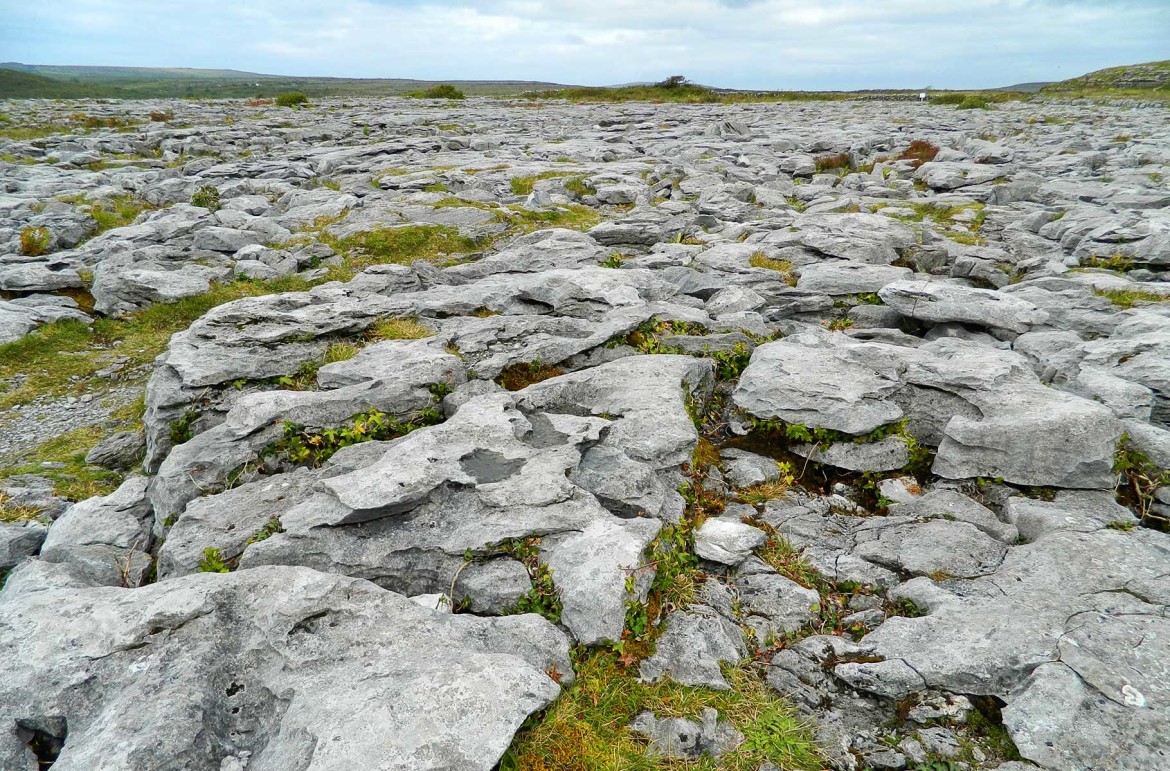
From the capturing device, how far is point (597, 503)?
7.98 meters

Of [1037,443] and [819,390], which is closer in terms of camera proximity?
[1037,443]

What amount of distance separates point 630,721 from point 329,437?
6.22 metres

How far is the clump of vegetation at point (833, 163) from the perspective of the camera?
34219mm

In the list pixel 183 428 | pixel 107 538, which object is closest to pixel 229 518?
pixel 107 538

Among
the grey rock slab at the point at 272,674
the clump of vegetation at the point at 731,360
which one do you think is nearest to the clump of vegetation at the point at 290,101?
the clump of vegetation at the point at 731,360

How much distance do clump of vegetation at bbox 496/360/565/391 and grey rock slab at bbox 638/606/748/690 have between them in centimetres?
559

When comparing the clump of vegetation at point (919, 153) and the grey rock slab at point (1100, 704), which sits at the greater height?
the clump of vegetation at point (919, 153)

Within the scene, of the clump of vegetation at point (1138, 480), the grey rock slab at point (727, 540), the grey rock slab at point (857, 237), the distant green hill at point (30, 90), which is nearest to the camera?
the grey rock slab at point (727, 540)

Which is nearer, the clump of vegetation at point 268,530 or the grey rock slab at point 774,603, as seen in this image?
the grey rock slab at point 774,603

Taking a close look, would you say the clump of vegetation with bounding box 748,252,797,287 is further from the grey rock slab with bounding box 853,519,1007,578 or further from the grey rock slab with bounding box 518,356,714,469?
the grey rock slab with bounding box 853,519,1007,578

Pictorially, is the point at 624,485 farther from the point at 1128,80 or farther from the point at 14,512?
the point at 1128,80

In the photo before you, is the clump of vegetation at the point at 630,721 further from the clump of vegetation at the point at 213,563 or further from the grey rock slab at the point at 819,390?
the grey rock slab at the point at 819,390

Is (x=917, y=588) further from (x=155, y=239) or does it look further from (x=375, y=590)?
(x=155, y=239)

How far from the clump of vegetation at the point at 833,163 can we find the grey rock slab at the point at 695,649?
108ft
